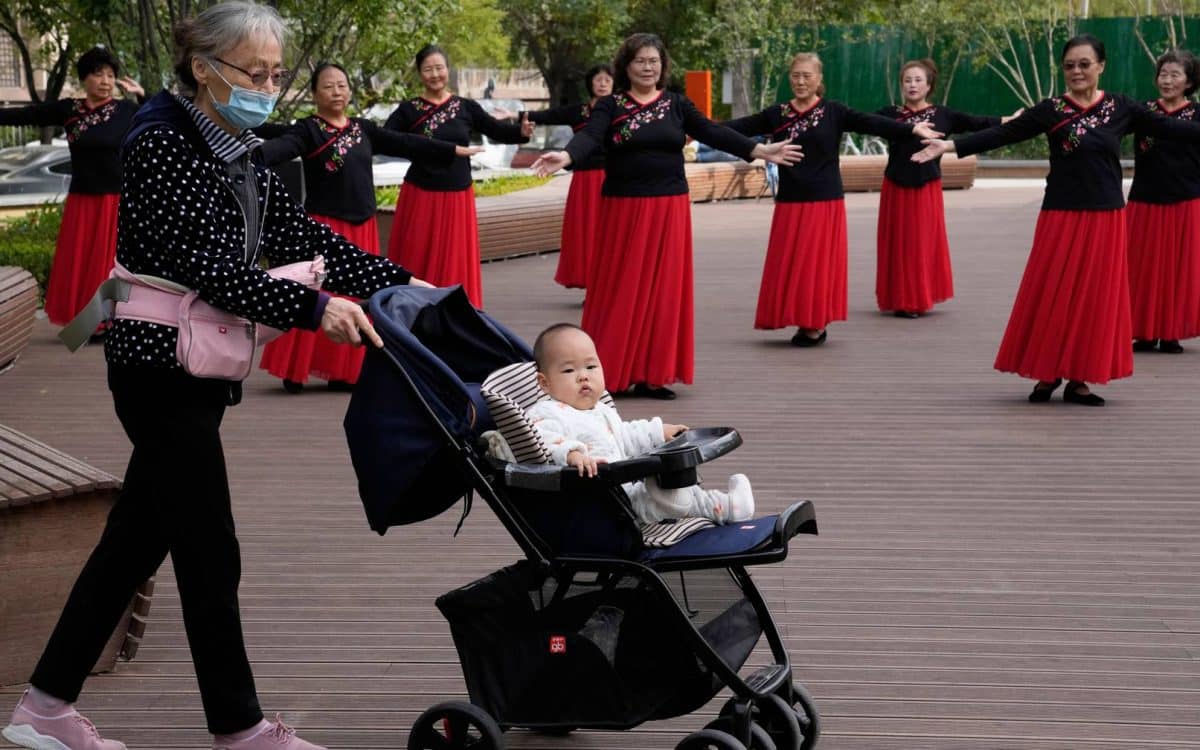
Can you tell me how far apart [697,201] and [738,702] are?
2375cm

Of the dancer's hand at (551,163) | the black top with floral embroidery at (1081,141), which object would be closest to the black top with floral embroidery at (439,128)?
the dancer's hand at (551,163)

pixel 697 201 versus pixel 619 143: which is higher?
pixel 619 143

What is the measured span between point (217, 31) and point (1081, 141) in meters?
6.07

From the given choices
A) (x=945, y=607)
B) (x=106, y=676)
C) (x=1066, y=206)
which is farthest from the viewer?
(x=1066, y=206)

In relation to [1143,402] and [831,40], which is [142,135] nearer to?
[1143,402]

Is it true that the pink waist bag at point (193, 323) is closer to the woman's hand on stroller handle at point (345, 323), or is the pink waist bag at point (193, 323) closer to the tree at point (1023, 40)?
the woman's hand on stroller handle at point (345, 323)

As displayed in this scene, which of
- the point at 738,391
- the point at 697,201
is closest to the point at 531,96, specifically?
the point at 697,201

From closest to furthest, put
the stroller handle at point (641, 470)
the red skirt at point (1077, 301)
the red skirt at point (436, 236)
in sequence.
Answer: the stroller handle at point (641, 470)
the red skirt at point (1077, 301)
the red skirt at point (436, 236)

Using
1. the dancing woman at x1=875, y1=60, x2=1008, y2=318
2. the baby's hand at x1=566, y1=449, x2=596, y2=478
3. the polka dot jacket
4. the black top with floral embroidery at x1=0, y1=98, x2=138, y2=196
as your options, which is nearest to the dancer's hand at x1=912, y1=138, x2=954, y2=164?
the dancing woman at x1=875, y1=60, x2=1008, y2=318

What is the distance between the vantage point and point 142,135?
380 centimetres

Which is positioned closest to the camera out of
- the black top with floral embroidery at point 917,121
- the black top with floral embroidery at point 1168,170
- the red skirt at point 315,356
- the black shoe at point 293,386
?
the red skirt at point 315,356

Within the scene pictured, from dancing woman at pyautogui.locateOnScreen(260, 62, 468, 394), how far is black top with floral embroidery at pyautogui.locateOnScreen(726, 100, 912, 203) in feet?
8.92

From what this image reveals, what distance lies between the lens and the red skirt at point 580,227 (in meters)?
13.6

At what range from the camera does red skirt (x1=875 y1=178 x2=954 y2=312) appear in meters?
13.4
